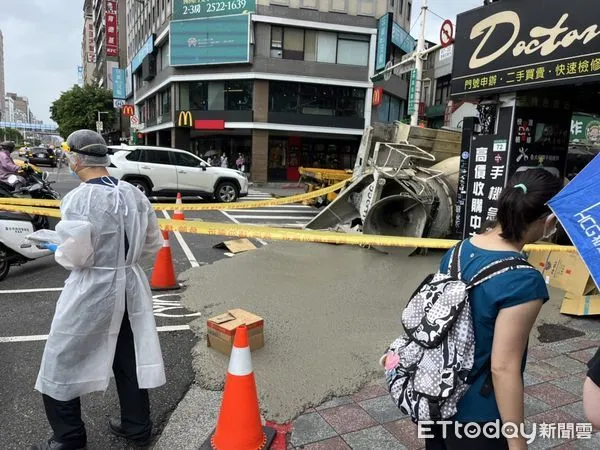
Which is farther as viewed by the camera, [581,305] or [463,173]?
[463,173]

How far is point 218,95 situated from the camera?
2827 cm

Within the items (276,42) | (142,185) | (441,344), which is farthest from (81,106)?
(441,344)

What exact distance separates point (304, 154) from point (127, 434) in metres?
27.5

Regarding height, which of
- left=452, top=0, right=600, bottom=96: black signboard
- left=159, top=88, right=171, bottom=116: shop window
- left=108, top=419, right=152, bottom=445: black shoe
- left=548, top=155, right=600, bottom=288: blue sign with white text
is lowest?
left=108, top=419, right=152, bottom=445: black shoe

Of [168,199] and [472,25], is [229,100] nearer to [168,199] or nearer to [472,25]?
[168,199]

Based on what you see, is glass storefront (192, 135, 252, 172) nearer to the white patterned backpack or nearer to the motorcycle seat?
the motorcycle seat

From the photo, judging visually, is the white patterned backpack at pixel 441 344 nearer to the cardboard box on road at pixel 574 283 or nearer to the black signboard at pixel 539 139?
the cardboard box on road at pixel 574 283

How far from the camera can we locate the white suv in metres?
13.9

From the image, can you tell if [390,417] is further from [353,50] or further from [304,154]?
[353,50]

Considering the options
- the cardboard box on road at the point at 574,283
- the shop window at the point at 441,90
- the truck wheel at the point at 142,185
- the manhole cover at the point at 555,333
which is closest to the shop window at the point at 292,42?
the truck wheel at the point at 142,185

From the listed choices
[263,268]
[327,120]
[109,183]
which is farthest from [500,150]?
[327,120]

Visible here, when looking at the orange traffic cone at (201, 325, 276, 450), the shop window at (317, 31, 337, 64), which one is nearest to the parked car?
the shop window at (317, 31, 337, 64)

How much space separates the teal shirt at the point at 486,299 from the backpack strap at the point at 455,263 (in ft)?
0.06

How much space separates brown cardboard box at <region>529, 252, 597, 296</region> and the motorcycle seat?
6503mm
